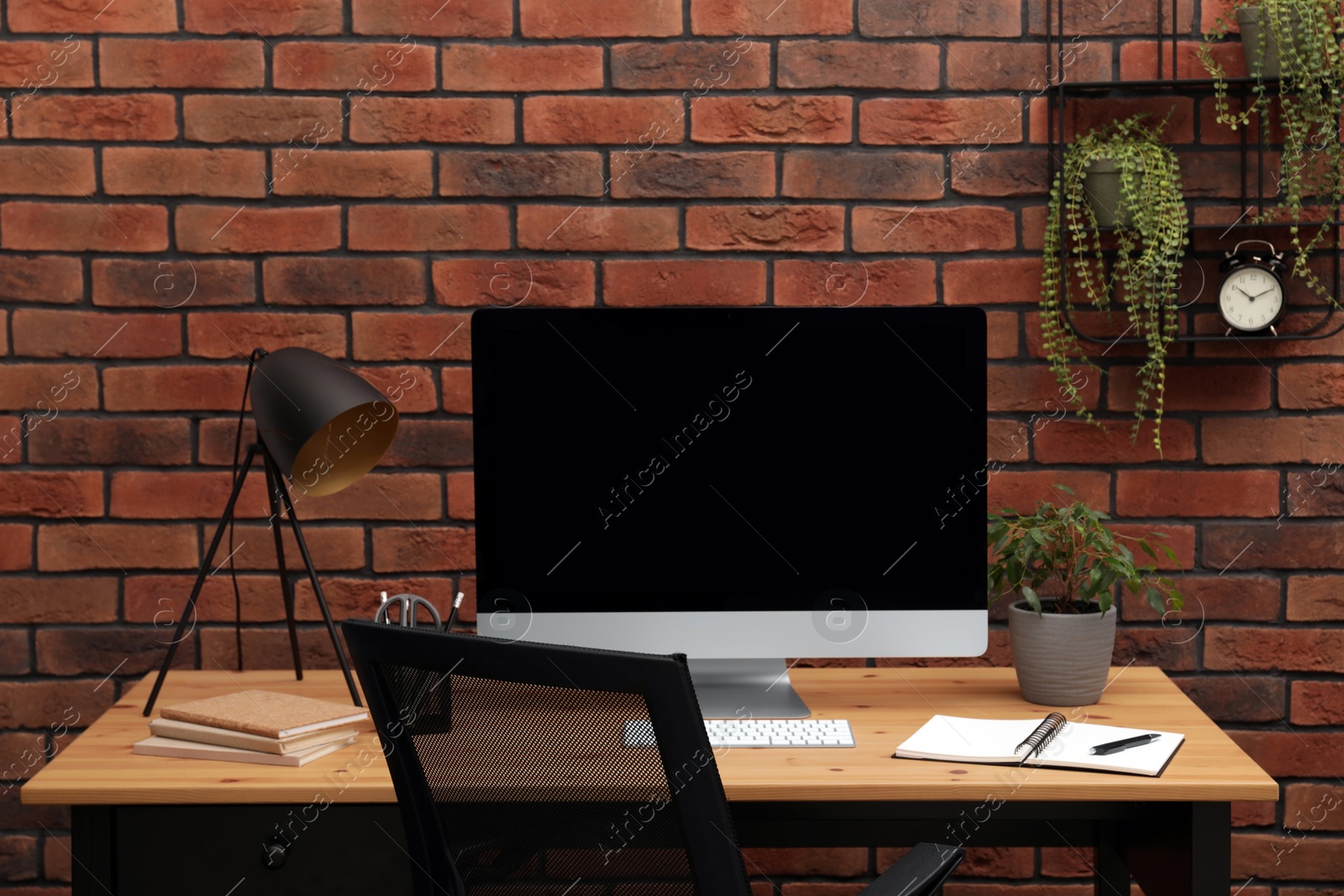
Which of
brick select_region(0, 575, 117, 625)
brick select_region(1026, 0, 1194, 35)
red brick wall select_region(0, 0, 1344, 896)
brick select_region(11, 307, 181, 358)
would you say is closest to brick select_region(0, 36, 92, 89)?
red brick wall select_region(0, 0, 1344, 896)

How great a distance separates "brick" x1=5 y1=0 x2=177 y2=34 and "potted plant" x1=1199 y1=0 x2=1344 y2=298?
5.66 feet

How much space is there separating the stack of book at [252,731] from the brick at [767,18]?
4.04 ft

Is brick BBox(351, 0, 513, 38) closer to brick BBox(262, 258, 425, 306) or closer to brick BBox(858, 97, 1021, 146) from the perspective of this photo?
brick BBox(262, 258, 425, 306)

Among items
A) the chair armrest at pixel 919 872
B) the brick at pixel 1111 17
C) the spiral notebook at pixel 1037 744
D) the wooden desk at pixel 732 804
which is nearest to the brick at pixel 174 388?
the wooden desk at pixel 732 804

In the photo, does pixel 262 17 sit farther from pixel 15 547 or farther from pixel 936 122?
pixel 936 122

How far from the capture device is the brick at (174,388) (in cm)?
199

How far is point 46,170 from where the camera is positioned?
1.97 meters

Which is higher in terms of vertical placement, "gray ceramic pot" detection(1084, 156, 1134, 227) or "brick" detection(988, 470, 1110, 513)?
"gray ceramic pot" detection(1084, 156, 1134, 227)

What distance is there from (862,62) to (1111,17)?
418 mm

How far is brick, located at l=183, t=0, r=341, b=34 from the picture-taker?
1.96 metres

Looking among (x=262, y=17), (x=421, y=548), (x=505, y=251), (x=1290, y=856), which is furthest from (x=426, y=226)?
(x=1290, y=856)

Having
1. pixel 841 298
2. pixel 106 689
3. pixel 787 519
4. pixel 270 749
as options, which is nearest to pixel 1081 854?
pixel 787 519

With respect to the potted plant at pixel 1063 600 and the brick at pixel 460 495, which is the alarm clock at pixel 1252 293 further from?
the brick at pixel 460 495

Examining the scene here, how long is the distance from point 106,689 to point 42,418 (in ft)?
1.56
